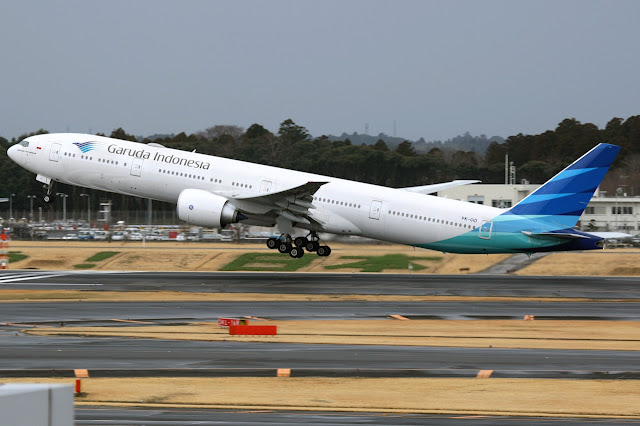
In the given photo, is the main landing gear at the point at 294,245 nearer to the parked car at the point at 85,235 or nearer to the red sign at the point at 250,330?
the red sign at the point at 250,330

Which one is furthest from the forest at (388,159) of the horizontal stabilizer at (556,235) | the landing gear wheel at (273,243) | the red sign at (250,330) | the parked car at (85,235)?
the red sign at (250,330)

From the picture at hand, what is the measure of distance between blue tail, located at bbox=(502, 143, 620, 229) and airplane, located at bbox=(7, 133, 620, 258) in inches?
1.9

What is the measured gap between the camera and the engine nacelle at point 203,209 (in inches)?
1668

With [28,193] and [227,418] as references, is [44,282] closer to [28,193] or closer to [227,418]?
[227,418]

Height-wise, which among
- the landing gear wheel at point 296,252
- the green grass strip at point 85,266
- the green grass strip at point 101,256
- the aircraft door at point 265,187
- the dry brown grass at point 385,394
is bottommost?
the dry brown grass at point 385,394

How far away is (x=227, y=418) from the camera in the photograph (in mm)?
14992

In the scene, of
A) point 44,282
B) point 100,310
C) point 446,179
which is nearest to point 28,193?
point 446,179

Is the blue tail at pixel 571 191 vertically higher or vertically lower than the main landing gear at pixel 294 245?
higher

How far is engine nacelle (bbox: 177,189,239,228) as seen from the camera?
139ft

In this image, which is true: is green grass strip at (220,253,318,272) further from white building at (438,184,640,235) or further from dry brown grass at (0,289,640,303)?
white building at (438,184,640,235)

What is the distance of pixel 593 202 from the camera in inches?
3917

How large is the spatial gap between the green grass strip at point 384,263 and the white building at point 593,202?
36.5 metres

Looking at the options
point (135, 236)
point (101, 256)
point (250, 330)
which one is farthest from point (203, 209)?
point (135, 236)

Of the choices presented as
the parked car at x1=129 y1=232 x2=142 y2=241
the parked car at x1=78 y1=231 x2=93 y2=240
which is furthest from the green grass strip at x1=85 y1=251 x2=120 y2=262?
the parked car at x1=78 y1=231 x2=93 y2=240
